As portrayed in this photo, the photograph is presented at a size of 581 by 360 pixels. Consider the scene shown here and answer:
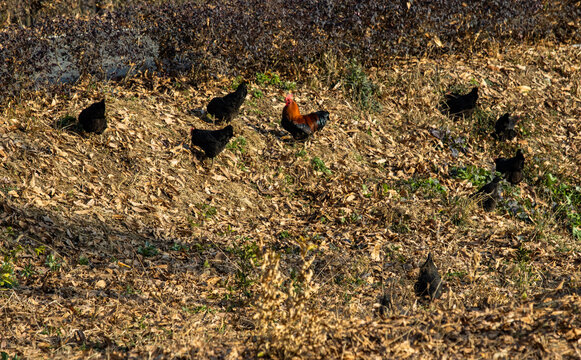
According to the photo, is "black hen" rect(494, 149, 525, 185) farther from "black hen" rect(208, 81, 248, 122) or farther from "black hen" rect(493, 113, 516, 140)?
"black hen" rect(208, 81, 248, 122)

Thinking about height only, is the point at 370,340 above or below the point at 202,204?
above

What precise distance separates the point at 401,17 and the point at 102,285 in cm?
756

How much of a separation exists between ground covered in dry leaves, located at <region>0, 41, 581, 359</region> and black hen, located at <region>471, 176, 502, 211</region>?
137 mm

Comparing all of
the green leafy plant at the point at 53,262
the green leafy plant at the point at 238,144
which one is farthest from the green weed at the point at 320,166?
the green leafy plant at the point at 53,262

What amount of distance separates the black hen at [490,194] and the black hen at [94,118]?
5445 mm

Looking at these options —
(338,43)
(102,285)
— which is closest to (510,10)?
(338,43)

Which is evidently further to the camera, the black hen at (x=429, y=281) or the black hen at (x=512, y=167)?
the black hen at (x=512, y=167)

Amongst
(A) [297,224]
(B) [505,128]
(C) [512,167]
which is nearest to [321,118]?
(A) [297,224]

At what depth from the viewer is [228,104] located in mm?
8500

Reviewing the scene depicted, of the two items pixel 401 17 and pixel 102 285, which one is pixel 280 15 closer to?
pixel 401 17

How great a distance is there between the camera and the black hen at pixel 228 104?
8469 millimetres

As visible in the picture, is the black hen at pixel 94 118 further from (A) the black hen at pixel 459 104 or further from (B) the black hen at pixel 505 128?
(B) the black hen at pixel 505 128

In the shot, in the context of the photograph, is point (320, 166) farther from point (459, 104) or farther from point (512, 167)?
point (459, 104)

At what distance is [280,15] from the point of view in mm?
9844
